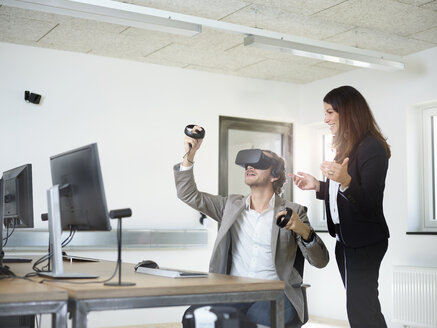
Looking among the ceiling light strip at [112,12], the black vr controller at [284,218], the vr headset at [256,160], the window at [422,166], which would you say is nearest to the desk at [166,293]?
the black vr controller at [284,218]

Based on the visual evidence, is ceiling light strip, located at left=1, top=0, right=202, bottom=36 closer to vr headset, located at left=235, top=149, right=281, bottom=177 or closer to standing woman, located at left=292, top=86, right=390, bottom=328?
vr headset, located at left=235, top=149, right=281, bottom=177

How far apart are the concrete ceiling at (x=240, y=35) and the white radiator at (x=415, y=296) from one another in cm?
195

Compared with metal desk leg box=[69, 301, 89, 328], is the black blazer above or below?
above

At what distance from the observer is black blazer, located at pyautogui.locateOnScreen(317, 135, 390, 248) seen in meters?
2.54

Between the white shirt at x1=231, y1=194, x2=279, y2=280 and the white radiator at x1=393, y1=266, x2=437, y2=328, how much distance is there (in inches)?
98.4

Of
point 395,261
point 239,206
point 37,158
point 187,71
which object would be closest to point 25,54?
point 37,158

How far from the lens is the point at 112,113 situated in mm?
5602

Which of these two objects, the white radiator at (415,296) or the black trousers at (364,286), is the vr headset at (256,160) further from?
the white radiator at (415,296)

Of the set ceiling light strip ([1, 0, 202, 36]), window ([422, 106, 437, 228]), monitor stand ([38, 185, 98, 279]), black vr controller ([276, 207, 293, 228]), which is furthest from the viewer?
window ([422, 106, 437, 228])

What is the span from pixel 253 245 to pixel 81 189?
1.03 metres

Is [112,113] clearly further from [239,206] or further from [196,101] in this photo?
[239,206]

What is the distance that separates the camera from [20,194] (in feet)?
9.02

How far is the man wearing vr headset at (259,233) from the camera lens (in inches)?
102

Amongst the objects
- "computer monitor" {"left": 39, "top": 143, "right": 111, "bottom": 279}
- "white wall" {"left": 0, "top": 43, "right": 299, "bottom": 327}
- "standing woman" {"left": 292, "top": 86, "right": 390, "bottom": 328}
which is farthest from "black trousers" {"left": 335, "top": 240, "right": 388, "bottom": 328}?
"white wall" {"left": 0, "top": 43, "right": 299, "bottom": 327}
